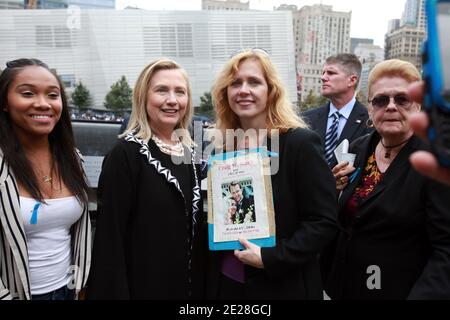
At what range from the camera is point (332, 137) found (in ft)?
15.9

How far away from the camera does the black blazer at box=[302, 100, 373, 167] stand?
4.66m

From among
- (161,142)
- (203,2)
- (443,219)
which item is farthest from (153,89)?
(203,2)

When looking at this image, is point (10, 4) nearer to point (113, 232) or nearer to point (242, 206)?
point (113, 232)

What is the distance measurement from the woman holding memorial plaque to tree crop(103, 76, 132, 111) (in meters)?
51.6

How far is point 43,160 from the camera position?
2314mm

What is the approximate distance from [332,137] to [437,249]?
3111 mm

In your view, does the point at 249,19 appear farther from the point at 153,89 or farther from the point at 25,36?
the point at 153,89

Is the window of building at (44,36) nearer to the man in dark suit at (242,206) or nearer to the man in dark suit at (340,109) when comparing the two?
the man in dark suit at (340,109)

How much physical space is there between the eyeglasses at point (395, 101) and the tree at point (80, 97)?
181 feet

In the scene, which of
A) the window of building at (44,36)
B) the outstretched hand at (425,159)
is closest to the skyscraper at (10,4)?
the window of building at (44,36)

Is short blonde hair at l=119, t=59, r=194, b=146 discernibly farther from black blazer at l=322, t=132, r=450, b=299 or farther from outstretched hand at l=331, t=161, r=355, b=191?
black blazer at l=322, t=132, r=450, b=299

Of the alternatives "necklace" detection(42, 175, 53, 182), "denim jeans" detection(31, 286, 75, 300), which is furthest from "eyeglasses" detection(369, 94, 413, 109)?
"denim jeans" detection(31, 286, 75, 300)

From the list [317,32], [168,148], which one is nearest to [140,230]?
[168,148]

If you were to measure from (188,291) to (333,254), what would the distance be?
0.95 m
